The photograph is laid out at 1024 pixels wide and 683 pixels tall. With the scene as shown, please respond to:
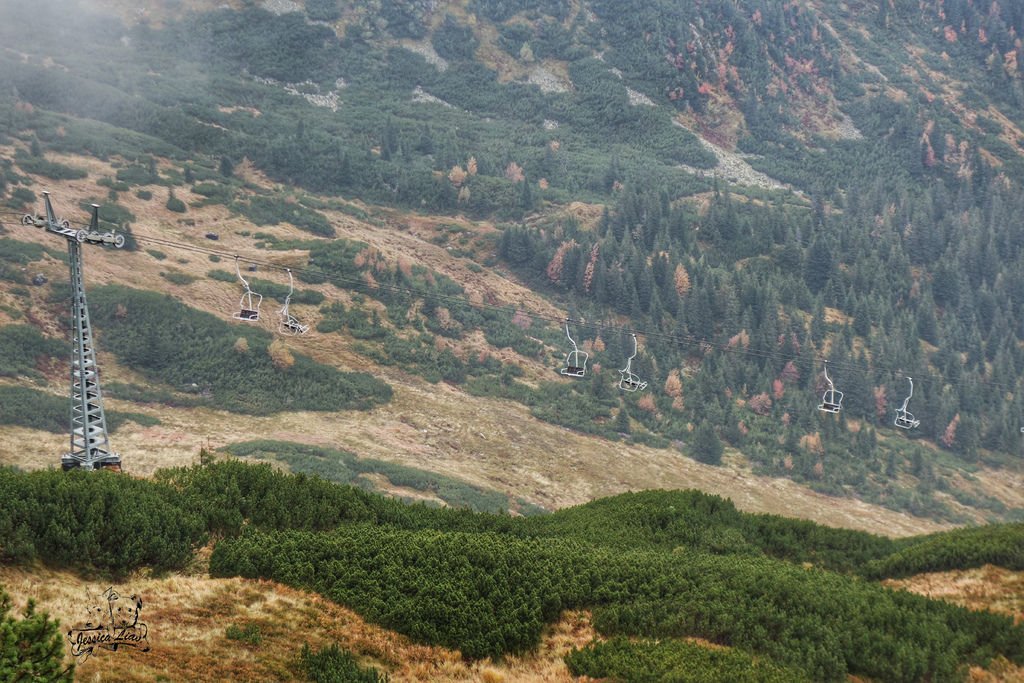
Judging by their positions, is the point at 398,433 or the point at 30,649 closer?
the point at 30,649

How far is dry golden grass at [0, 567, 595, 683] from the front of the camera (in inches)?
700

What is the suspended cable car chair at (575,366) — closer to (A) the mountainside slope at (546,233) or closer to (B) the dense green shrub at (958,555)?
(A) the mountainside slope at (546,233)

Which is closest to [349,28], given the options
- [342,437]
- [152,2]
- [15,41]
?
[152,2]

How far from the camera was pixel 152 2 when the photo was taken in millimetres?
127062

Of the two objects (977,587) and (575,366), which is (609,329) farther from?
(977,587)

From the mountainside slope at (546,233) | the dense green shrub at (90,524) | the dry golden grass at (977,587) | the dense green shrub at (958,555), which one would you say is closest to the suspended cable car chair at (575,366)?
the mountainside slope at (546,233)

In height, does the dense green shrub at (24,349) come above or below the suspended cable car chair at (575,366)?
below

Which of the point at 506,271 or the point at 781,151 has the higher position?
the point at 781,151

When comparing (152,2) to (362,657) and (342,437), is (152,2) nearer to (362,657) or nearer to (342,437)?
(342,437)

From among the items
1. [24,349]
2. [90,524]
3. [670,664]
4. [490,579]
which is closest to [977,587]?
[670,664]

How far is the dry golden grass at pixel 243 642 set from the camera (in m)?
17.8

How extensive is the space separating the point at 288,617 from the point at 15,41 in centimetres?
10238

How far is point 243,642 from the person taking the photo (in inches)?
752

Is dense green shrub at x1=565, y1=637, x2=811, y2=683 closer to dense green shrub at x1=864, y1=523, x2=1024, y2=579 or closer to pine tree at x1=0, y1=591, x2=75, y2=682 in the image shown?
pine tree at x1=0, y1=591, x2=75, y2=682
